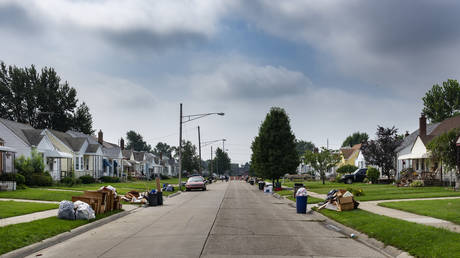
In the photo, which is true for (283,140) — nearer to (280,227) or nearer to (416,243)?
(280,227)

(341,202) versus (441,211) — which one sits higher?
(341,202)

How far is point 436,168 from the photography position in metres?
40.4

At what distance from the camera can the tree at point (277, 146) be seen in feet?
160

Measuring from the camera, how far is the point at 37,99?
76312mm

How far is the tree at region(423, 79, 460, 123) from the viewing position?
7494 cm

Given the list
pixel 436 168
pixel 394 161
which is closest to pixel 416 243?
pixel 436 168

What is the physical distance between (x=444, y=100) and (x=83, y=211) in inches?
2809

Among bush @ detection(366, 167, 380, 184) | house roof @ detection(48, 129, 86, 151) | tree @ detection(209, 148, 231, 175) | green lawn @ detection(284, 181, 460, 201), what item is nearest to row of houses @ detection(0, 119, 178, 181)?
house roof @ detection(48, 129, 86, 151)

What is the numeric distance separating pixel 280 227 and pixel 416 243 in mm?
5183

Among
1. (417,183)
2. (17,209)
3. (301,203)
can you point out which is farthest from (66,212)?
(417,183)

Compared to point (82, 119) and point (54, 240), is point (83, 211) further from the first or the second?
point (82, 119)

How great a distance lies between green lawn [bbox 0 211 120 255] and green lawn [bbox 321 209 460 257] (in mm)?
9039

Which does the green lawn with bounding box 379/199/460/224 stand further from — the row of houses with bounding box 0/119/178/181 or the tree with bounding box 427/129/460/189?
the row of houses with bounding box 0/119/178/181

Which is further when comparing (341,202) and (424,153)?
(424,153)
